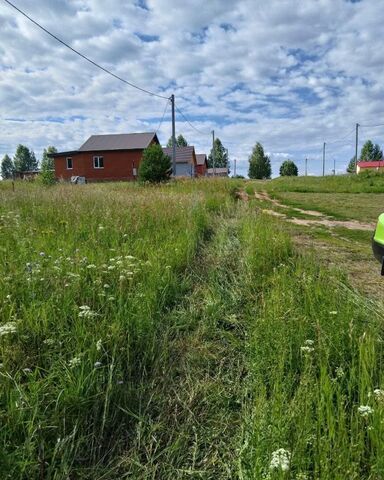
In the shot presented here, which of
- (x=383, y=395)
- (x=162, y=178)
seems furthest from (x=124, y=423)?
(x=162, y=178)

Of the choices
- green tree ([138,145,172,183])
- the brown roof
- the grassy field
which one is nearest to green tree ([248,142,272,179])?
the brown roof

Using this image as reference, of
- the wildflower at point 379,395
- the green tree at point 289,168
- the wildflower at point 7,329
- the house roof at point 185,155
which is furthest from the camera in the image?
the green tree at point 289,168

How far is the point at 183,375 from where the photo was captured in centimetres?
204

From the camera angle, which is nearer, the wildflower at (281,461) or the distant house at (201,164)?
the wildflower at (281,461)

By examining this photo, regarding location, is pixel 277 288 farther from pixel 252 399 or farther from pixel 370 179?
pixel 370 179

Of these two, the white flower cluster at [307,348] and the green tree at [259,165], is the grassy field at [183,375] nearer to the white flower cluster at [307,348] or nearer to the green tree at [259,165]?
the white flower cluster at [307,348]

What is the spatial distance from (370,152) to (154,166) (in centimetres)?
8976

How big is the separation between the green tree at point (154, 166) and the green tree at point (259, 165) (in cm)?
5564

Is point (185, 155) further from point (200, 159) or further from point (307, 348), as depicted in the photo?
point (307, 348)

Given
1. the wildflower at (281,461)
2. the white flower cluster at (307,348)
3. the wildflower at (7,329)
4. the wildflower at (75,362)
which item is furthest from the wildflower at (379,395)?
the wildflower at (7,329)

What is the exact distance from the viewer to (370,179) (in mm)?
22656

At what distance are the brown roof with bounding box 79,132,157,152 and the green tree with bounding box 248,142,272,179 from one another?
36745mm

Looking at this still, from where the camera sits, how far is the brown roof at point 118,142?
3691 centimetres

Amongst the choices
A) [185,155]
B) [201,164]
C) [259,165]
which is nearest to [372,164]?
[259,165]
